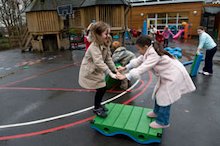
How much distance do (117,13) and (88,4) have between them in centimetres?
225

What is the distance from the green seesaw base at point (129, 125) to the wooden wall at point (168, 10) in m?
19.5

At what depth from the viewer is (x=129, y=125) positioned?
124 inches

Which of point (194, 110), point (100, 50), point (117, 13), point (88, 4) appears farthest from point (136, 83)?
point (88, 4)

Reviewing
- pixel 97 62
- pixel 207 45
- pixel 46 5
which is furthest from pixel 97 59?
pixel 46 5

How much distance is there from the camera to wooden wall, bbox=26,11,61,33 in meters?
14.1

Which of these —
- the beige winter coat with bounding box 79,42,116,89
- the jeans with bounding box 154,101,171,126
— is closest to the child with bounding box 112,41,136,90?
the beige winter coat with bounding box 79,42,116,89

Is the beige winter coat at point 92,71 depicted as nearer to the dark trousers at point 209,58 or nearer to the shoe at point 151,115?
the shoe at point 151,115

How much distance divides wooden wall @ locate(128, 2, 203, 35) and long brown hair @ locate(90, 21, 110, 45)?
19.9 meters

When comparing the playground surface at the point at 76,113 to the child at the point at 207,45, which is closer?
the playground surface at the point at 76,113

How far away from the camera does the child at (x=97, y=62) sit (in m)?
3.02

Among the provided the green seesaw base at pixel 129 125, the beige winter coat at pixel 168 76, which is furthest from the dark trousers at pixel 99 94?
the beige winter coat at pixel 168 76

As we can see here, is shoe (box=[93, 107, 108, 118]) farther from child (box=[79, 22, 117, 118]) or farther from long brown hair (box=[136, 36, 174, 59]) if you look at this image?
long brown hair (box=[136, 36, 174, 59])

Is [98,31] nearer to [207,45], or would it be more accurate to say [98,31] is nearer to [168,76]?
[168,76]

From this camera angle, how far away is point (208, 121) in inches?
144
